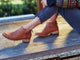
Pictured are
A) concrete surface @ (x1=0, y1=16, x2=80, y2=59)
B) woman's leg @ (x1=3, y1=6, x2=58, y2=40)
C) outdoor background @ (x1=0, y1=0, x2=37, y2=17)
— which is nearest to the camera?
concrete surface @ (x1=0, y1=16, x2=80, y2=59)

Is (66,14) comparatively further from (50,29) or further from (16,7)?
(16,7)

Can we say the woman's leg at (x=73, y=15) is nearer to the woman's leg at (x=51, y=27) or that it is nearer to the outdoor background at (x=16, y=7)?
the woman's leg at (x=51, y=27)

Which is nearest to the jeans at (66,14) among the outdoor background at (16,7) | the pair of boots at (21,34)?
the pair of boots at (21,34)

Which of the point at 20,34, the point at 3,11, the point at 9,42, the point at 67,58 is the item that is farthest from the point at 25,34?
the point at 3,11

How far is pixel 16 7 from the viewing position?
9.89 ft

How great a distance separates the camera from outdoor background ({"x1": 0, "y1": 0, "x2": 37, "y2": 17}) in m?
2.96

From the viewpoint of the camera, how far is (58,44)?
1.52 meters

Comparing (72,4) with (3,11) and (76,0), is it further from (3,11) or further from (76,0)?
(3,11)

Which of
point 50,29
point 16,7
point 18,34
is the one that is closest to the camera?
point 18,34

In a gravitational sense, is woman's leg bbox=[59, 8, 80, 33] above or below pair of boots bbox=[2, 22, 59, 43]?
above

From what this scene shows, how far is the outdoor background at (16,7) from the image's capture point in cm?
296

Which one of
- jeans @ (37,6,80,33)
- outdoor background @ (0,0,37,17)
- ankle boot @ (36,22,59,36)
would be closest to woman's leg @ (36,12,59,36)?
ankle boot @ (36,22,59,36)

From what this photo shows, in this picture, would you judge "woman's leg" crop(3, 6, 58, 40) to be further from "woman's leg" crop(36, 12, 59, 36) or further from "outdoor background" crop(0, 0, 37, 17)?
"outdoor background" crop(0, 0, 37, 17)

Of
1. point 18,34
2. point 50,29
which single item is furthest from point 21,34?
point 50,29
